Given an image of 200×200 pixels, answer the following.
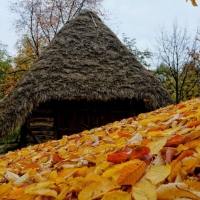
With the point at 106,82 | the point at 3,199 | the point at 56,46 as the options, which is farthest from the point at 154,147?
the point at 56,46

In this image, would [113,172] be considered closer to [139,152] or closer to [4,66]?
[139,152]

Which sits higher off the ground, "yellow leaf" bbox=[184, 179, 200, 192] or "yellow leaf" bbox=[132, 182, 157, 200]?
"yellow leaf" bbox=[184, 179, 200, 192]

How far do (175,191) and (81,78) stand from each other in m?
7.45

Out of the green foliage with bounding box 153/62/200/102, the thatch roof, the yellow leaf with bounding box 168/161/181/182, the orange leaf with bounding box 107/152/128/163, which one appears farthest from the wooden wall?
the green foliage with bounding box 153/62/200/102

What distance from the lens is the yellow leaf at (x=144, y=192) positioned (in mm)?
978

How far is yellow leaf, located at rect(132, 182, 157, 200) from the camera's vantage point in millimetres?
978

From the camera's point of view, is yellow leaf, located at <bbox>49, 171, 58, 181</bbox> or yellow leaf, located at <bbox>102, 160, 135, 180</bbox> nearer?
yellow leaf, located at <bbox>102, 160, 135, 180</bbox>

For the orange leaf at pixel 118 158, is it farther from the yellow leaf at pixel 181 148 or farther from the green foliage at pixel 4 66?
the green foliage at pixel 4 66

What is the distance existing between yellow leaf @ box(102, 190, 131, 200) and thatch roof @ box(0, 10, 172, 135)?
263 inches

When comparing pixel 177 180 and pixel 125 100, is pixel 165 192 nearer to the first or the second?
pixel 177 180

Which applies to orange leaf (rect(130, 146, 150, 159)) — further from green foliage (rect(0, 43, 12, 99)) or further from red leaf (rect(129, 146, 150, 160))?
green foliage (rect(0, 43, 12, 99))

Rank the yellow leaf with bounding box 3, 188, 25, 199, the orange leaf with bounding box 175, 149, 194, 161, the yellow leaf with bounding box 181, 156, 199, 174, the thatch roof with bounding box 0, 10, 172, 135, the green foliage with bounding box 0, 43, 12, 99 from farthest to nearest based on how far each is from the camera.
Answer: the green foliage with bounding box 0, 43, 12, 99 < the thatch roof with bounding box 0, 10, 172, 135 < the yellow leaf with bounding box 3, 188, 25, 199 < the orange leaf with bounding box 175, 149, 194, 161 < the yellow leaf with bounding box 181, 156, 199, 174

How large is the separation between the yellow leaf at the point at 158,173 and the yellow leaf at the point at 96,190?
0.13m

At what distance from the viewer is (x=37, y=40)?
17812 mm
